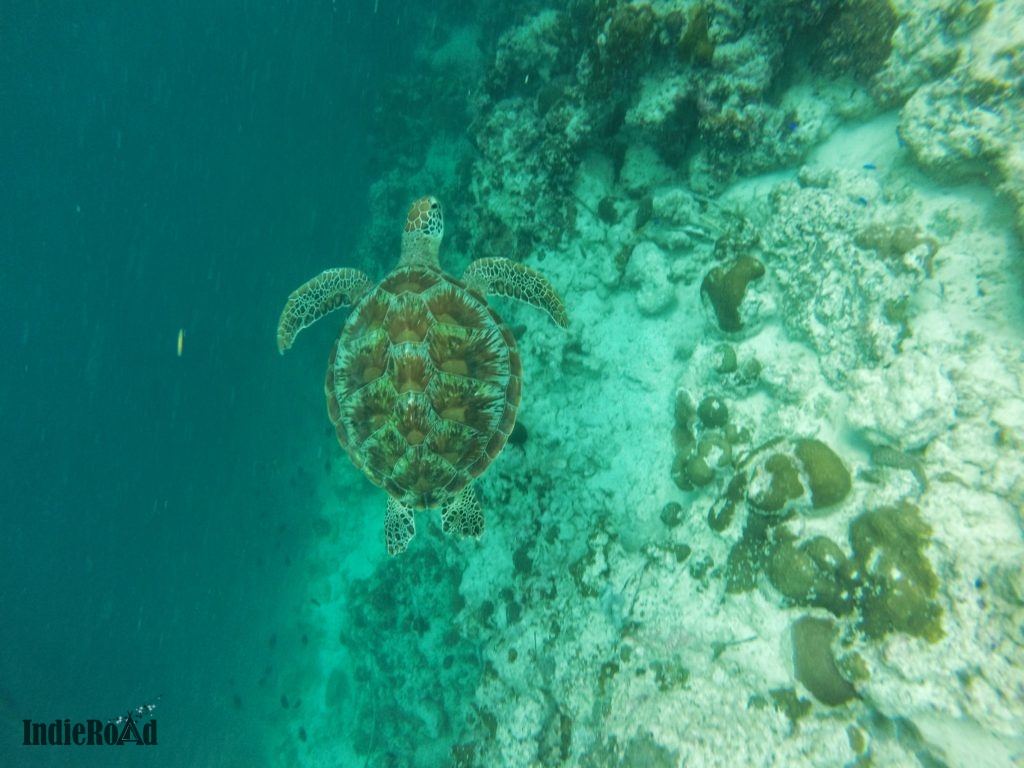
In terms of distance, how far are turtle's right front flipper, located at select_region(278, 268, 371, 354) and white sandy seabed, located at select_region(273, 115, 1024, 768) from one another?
7.44ft

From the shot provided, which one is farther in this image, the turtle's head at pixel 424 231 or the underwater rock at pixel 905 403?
the turtle's head at pixel 424 231

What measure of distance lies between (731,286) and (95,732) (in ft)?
61.5

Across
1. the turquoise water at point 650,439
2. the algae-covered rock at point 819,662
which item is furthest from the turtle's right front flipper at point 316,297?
the algae-covered rock at point 819,662

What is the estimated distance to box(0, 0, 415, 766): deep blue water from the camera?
11094 millimetres

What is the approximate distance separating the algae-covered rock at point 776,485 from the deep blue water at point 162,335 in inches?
376

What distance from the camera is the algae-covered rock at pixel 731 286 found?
13.3 feet

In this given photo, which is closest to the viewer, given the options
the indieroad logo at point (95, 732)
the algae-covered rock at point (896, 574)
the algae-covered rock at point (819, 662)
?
the algae-covered rock at point (896, 574)

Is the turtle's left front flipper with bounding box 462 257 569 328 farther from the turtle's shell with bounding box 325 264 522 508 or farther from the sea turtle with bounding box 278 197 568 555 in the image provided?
the turtle's shell with bounding box 325 264 522 508

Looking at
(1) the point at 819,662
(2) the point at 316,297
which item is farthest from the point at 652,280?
(2) the point at 316,297

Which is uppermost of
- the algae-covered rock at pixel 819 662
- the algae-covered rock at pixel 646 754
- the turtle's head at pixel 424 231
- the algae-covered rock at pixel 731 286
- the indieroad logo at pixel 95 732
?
the turtle's head at pixel 424 231

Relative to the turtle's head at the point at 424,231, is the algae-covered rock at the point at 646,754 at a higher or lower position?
lower

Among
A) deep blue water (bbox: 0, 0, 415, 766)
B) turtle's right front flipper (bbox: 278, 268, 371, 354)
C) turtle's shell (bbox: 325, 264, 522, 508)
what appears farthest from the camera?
deep blue water (bbox: 0, 0, 415, 766)

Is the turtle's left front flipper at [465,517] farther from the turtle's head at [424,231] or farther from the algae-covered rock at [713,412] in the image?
the turtle's head at [424,231]

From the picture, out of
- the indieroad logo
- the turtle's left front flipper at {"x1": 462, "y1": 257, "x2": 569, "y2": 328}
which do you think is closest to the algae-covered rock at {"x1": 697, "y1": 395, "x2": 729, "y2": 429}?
A: the turtle's left front flipper at {"x1": 462, "y1": 257, "x2": 569, "y2": 328}
